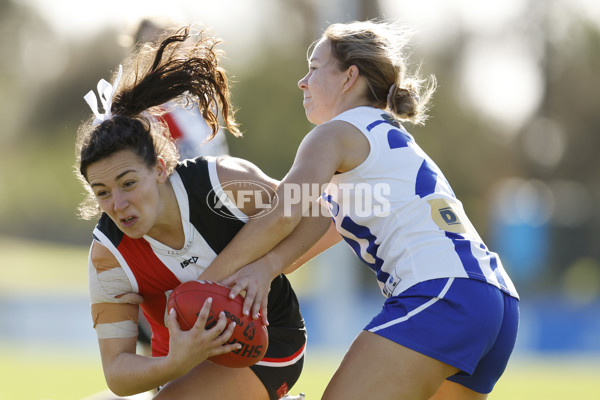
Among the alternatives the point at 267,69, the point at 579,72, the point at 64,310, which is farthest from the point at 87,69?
Result: the point at 64,310

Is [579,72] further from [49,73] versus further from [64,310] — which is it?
[49,73]

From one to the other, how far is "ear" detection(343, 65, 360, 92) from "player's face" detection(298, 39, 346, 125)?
0.02 metres

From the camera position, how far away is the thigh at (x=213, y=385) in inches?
A: 125

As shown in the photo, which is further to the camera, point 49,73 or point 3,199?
point 3,199

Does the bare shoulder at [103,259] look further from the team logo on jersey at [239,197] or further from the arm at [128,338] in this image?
the team logo on jersey at [239,197]

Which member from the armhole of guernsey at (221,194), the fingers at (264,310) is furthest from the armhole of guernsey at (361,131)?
the fingers at (264,310)

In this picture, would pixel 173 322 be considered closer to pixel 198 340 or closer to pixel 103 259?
pixel 198 340

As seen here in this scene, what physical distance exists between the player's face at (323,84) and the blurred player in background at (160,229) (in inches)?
16.4

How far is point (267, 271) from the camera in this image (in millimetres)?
3133

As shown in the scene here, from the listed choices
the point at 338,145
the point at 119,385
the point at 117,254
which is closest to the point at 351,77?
the point at 338,145

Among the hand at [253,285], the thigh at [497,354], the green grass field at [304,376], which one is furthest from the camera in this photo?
the green grass field at [304,376]

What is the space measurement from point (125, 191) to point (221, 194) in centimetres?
38

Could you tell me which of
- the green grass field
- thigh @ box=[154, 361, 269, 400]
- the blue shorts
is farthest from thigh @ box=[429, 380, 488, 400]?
the green grass field

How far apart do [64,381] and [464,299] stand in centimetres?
673
